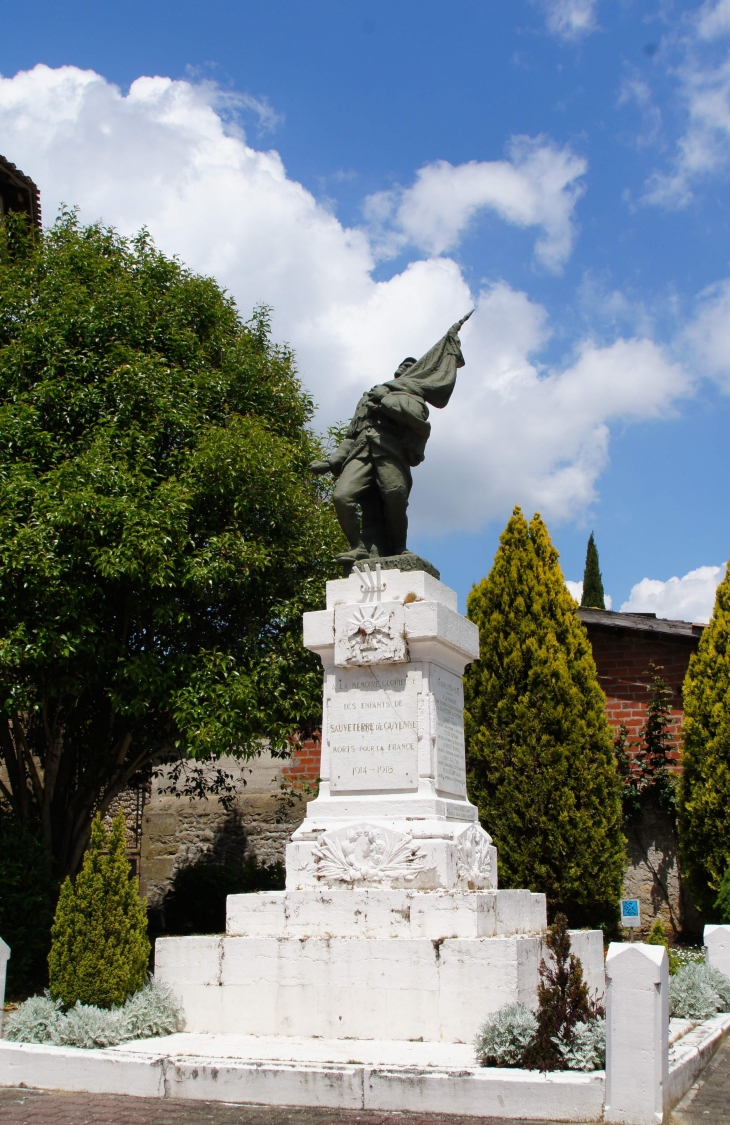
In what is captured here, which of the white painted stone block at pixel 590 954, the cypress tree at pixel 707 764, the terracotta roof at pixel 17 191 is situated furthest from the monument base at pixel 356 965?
the terracotta roof at pixel 17 191

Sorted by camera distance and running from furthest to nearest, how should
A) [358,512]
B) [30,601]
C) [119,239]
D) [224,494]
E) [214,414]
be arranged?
1. [119,239]
2. [214,414]
3. [224,494]
4. [30,601]
5. [358,512]

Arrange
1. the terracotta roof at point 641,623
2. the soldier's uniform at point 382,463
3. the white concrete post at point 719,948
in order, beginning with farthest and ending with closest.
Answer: the terracotta roof at point 641,623, the white concrete post at point 719,948, the soldier's uniform at point 382,463

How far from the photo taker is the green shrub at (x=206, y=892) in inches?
497

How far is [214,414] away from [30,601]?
126 inches

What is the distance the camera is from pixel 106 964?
20.4 ft

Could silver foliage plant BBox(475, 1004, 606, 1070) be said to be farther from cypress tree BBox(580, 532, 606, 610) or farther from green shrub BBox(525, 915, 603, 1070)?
cypress tree BBox(580, 532, 606, 610)

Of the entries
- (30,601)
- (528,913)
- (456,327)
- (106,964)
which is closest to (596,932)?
(528,913)

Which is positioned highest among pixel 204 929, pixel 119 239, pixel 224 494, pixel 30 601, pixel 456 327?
pixel 119 239

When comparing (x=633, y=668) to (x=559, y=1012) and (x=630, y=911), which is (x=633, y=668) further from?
(x=559, y=1012)

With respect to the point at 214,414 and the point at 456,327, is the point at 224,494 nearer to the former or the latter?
the point at 214,414

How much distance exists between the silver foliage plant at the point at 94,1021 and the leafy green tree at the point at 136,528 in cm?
315

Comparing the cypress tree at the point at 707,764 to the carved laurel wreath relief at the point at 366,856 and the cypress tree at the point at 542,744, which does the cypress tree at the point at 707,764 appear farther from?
the carved laurel wreath relief at the point at 366,856

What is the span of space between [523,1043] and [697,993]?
2955mm

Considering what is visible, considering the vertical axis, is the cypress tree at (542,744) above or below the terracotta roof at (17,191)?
below
